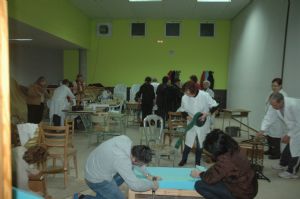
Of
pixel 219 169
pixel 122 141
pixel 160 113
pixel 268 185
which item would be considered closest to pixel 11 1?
pixel 160 113

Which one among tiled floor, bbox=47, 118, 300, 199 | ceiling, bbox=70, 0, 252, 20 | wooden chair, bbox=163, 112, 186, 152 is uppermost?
ceiling, bbox=70, 0, 252, 20

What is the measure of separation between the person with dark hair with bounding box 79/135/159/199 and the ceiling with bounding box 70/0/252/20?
6.55 m

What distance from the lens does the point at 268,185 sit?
3.51 m

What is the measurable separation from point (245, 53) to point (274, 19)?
7.24 feet

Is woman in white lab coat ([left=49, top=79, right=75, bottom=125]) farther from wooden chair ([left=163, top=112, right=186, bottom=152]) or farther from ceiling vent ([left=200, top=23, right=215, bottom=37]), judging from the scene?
ceiling vent ([left=200, top=23, right=215, bottom=37])

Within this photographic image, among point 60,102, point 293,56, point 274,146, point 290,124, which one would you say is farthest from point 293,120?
point 60,102

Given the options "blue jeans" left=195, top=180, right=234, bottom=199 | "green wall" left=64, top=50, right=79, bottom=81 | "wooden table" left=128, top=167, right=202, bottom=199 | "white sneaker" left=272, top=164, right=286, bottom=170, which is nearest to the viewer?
"blue jeans" left=195, top=180, right=234, bottom=199

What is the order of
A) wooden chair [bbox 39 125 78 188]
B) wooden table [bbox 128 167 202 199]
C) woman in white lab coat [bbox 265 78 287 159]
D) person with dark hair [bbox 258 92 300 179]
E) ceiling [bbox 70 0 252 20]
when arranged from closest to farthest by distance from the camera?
wooden table [bbox 128 167 202 199], wooden chair [bbox 39 125 78 188], person with dark hair [bbox 258 92 300 179], woman in white lab coat [bbox 265 78 287 159], ceiling [bbox 70 0 252 20]

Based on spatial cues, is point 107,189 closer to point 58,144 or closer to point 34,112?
point 58,144

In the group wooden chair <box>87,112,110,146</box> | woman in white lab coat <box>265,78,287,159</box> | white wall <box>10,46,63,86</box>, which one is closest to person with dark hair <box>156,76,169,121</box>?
wooden chair <box>87,112,110,146</box>

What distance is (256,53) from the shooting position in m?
7.10

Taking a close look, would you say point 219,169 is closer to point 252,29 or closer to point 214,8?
point 252,29

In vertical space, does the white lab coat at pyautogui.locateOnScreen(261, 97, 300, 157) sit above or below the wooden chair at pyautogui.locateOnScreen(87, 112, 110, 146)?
above

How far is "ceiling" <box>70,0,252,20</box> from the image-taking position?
323 inches
